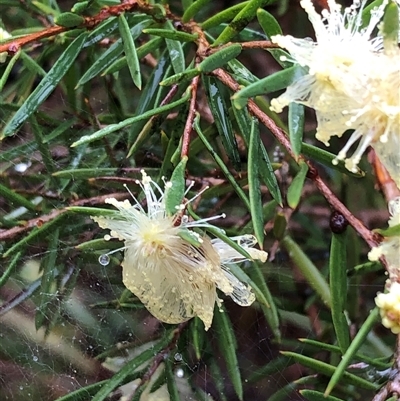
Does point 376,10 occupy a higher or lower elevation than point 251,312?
higher

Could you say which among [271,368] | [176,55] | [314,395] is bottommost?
[271,368]

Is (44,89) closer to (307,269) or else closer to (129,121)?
(129,121)

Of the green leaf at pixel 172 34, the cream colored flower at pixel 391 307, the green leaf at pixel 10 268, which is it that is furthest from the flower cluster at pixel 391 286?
the green leaf at pixel 10 268

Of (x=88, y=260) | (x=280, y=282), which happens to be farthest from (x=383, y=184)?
(x=88, y=260)

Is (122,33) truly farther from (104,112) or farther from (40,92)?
(104,112)

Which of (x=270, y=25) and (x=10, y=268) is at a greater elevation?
(x=270, y=25)

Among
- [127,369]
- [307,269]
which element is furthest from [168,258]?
[307,269]

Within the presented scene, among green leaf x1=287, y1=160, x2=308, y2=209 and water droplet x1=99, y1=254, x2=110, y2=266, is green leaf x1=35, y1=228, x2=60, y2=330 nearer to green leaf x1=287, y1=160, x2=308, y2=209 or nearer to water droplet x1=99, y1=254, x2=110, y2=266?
water droplet x1=99, y1=254, x2=110, y2=266

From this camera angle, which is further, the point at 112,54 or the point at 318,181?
the point at 112,54
